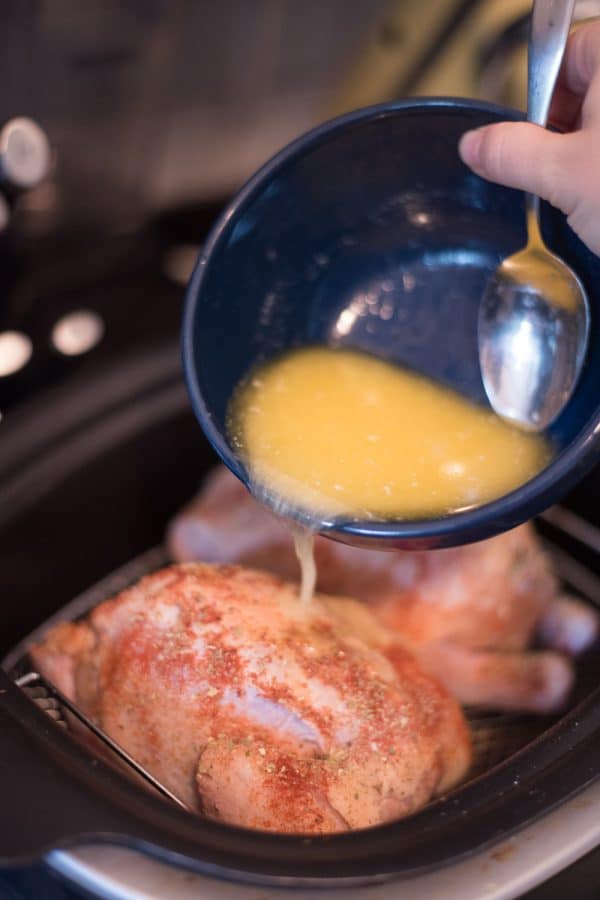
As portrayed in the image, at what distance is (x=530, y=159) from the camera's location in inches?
29.6

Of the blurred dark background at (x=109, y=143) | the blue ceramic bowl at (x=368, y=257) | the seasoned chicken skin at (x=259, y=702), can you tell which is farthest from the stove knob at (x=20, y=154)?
the seasoned chicken skin at (x=259, y=702)

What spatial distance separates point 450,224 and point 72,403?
0.44m

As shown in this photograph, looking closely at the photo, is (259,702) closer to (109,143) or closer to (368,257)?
(368,257)

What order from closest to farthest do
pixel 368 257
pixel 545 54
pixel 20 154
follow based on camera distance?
pixel 545 54
pixel 368 257
pixel 20 154

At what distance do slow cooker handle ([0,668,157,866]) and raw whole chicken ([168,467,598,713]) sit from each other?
342mm

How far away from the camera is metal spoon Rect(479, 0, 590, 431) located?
80 centimetres

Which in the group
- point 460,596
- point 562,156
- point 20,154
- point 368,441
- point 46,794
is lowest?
point 460,596

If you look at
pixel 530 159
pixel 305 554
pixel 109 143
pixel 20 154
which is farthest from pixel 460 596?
pixel 109 143

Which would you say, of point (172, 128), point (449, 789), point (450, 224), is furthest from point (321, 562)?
point (172, 128)

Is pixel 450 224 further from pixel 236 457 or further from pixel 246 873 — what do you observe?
pixel 246 873

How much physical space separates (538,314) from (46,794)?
534mm

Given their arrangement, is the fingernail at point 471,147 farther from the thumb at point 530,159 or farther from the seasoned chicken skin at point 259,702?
the seasoned chicken skin at point 259,702

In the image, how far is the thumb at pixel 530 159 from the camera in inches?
29.0

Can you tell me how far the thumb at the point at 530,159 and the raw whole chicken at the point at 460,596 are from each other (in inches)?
16.1
